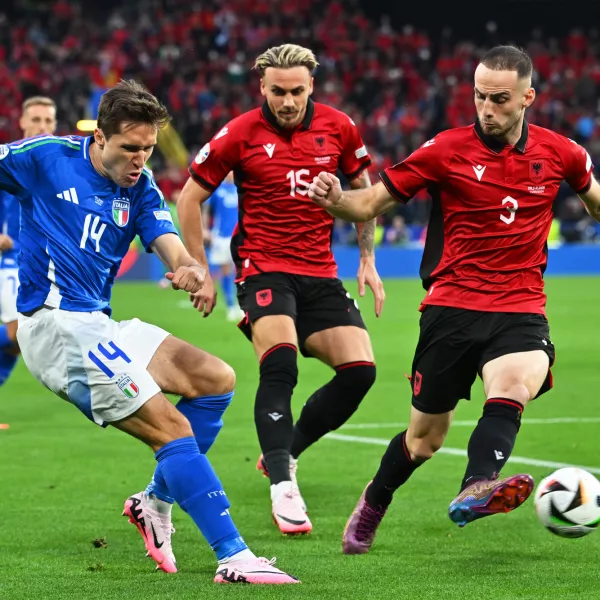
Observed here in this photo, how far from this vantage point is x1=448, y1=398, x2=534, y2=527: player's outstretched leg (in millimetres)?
4434

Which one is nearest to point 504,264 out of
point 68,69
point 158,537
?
point 158,537

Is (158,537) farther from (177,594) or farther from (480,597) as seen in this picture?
(480,597)

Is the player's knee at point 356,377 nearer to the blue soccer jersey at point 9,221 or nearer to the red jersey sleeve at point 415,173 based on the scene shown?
the red jersey sleeve at point 415,173

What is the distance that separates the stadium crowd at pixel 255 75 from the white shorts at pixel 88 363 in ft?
78.9

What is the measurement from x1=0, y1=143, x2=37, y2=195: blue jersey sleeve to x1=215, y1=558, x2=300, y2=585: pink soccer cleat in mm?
1799

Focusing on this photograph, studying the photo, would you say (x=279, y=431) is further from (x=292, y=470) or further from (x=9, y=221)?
(x=9, y=221)

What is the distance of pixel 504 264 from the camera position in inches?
211

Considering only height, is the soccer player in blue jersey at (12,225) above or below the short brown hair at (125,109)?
below

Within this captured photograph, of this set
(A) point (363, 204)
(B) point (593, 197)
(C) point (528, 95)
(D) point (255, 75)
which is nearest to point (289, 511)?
(A) point (363, 204)

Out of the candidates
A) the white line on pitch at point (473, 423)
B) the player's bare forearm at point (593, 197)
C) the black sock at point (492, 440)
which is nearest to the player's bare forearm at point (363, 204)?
the player's bare forearm at point (593, 197)

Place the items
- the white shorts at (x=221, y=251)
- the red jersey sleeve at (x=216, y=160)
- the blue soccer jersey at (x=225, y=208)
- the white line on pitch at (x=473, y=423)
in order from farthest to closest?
the white shorts at (x=221, y=251)
the blue soccer jersey at (x=225, y=208)
the white line on pitch at (x=473, y=423)
the red jersey sleeve at (x=216, y=160)

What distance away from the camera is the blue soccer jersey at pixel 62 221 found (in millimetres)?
5109

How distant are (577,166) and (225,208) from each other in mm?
13812

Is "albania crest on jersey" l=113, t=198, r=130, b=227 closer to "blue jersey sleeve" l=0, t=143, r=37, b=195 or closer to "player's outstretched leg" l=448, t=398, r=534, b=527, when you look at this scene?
"blue jersey sleeve" l=0, t=143, r=37, b=195
